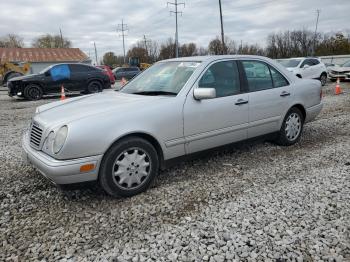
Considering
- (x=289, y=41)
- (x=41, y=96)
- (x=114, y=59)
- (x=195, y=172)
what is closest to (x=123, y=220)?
(x=195, y=172)

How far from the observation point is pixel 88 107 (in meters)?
3.66

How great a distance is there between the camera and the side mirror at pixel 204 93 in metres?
3.71

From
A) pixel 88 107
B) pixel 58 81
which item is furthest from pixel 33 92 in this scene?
pixel 88 107

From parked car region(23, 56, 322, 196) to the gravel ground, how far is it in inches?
14.0

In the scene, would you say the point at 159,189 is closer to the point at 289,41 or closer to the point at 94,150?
the point at 94,150

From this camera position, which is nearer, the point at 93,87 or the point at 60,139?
the point at 60,139

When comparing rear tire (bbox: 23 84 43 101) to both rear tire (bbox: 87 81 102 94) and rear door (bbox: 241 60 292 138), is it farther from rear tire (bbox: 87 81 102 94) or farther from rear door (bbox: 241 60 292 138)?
rear door (bbox: 241 60 292 138)

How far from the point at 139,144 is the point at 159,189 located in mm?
655

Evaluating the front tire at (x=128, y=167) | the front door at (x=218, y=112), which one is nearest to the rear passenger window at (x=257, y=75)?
the front door at (x=218, y=112)

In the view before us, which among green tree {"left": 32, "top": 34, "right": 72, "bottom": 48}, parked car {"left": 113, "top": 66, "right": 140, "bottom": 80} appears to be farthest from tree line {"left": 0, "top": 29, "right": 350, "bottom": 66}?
Answer: parked car {"left": 113, "top": 66, "right": 140, "bottom": 80}

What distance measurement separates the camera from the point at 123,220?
3066 millimetres

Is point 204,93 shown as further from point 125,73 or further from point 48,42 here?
point 48,42

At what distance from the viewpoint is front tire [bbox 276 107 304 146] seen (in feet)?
16.7

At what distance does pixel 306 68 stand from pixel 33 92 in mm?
12696
